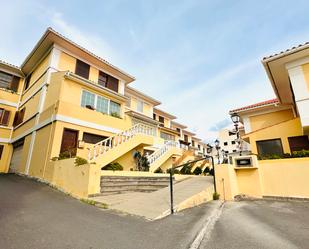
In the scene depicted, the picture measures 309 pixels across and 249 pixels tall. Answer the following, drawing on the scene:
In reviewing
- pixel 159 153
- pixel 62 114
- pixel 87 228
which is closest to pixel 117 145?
pixel 62 114

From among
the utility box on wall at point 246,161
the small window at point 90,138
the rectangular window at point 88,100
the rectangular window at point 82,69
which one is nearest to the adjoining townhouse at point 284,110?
the utility box on wall at point 246,161

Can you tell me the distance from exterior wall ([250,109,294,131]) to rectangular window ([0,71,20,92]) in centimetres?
2133

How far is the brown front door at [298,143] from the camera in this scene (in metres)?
10.5

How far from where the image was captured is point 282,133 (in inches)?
441

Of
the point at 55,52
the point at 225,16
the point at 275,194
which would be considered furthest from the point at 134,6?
the point at 275,194

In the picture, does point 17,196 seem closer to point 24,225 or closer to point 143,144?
point 24,225

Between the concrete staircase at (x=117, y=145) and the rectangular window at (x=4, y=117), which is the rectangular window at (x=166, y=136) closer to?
the concrete staircase at (x=117, y=145)

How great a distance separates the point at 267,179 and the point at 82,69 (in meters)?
15.0

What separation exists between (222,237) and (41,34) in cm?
1650

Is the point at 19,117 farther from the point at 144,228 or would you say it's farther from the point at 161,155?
the point at 144,228

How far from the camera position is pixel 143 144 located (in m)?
14.4

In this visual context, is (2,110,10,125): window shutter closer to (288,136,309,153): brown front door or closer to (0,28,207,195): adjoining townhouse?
(0,28,207,195): adjoining townhouse

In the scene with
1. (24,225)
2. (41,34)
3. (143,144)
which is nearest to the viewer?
(24,225)

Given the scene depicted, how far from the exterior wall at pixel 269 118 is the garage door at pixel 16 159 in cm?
1850
